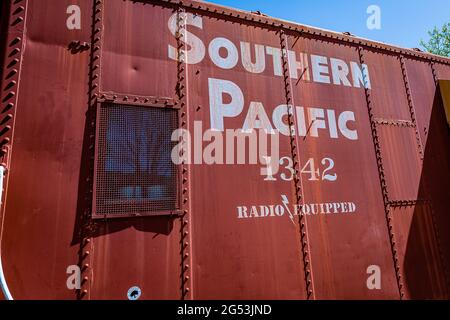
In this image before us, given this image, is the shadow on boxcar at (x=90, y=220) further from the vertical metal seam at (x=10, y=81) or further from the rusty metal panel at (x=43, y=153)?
the vertical metal seam at (x=10, y=81)

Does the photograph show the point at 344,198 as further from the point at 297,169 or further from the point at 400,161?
the point at 400,161

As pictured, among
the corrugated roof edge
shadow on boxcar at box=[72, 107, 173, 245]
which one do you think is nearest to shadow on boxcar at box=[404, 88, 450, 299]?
the corrugated roof edge

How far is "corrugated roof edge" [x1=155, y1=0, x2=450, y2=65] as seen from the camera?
11.0ft

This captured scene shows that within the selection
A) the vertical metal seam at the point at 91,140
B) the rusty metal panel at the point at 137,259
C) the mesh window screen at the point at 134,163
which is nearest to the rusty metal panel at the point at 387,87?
the mesh window screen at the point at 134,163

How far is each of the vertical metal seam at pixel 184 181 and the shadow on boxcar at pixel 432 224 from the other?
102 inches

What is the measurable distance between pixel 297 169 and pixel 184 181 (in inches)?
49.7

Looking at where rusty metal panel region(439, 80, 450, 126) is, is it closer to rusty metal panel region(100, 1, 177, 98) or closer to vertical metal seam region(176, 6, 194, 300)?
vertical metal seam region(176, 6, 194, 300)

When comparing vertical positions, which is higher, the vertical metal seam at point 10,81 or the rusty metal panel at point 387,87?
the rusty metal panel at point 387,87

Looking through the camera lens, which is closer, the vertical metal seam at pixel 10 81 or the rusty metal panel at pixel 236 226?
the vertical metal seam at pixel 10 81

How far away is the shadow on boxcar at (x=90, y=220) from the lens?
245 centimetres

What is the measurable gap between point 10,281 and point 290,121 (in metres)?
2.88

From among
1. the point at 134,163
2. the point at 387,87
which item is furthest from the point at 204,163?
the point at 387,87

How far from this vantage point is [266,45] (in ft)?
11.9
